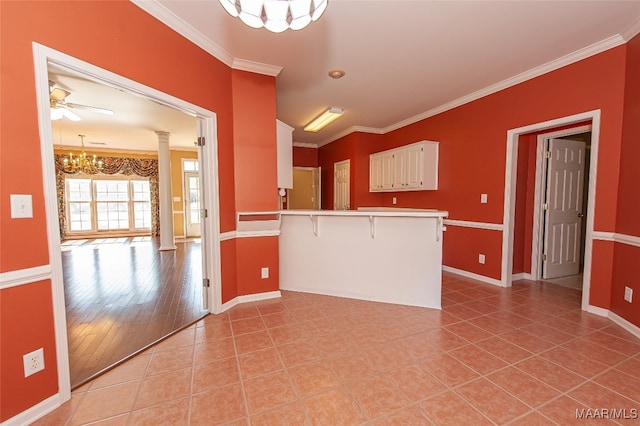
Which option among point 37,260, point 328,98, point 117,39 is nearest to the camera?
point 37,260

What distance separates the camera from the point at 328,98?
4152mm

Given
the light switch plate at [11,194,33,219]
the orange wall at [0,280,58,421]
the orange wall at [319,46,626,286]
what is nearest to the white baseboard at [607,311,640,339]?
the orange wall at [319,46,626,286]

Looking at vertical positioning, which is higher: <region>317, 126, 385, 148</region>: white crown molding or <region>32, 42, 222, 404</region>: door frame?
<region>317, 126, 385, 148</region>: white crown molding

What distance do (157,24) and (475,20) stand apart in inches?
104

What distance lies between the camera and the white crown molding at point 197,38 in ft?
6.76

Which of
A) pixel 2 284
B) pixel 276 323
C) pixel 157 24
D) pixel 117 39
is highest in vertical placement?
pixel 157 24

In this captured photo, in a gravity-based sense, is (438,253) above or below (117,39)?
below

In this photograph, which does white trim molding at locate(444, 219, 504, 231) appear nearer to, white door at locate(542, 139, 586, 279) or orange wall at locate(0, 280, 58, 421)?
white door at locate(542, 139, 586, 279)

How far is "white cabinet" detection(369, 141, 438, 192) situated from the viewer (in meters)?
4.62

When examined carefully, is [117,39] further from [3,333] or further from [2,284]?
[3,333]

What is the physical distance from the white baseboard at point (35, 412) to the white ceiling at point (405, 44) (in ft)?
8.69

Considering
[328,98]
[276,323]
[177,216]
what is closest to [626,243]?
[276,323]

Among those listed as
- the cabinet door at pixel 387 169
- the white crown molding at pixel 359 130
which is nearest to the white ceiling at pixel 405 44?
the cabinet door at pixel 387 169

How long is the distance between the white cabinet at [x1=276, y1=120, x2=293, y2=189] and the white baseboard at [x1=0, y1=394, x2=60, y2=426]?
2705 millimetres
